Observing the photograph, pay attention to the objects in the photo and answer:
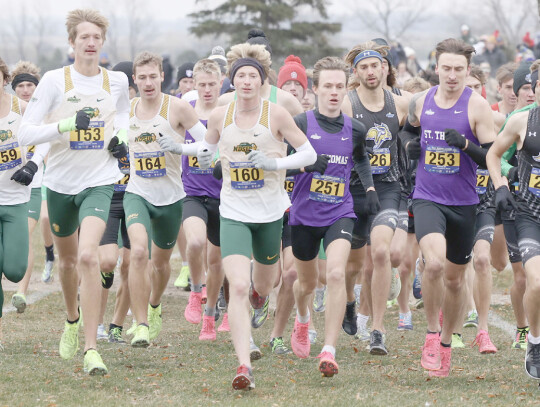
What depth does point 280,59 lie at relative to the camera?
39.3 metres

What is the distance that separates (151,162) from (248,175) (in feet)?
5.28

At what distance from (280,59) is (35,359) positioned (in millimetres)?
31924

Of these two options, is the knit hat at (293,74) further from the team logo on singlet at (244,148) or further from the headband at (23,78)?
the headband at (23,78)

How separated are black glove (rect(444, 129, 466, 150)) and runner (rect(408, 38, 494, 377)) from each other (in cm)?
4

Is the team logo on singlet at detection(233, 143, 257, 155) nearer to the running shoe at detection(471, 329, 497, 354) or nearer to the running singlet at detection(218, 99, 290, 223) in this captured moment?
the running singlet at detection(218, 99, 290, 223)

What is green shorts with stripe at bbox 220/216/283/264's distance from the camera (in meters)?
7.23

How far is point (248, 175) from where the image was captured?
7.31 metres

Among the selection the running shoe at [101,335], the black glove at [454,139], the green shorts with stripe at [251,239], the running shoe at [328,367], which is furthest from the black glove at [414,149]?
the running shoe at [101,335]

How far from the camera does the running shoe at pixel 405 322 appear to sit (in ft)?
33.6

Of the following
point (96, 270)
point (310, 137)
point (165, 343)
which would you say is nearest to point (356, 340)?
point (165, 343)

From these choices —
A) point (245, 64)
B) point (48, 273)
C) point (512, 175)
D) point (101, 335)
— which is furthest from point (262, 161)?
point (48, 273)

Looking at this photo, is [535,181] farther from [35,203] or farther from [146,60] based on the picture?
[35,203]

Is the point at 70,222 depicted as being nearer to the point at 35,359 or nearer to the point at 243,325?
the point at 35,359

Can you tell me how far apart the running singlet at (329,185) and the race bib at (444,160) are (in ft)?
2.13
